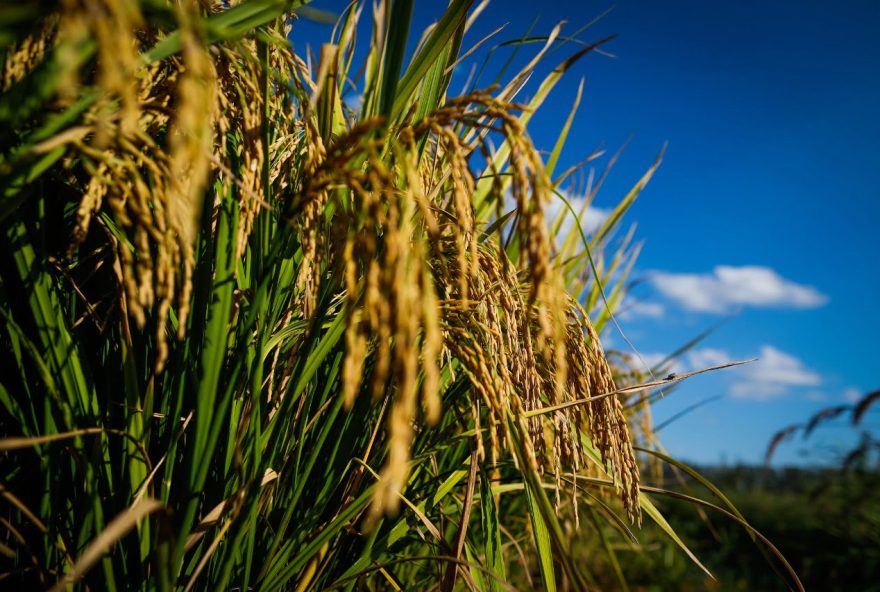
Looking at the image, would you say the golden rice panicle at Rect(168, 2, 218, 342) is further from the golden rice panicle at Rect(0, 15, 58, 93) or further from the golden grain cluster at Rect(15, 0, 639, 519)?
the golden rice panicle at Rect(0, 15, 58, 93)

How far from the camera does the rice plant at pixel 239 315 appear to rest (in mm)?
570

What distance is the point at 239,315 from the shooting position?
2.86 ft

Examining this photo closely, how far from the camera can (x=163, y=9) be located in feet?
1.86

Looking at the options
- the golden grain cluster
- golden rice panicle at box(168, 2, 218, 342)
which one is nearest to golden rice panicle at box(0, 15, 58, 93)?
the golden grain cluster

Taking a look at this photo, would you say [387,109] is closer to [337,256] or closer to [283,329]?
[337,256]

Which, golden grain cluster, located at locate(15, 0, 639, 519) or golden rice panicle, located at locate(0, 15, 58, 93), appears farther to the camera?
golden rice panicle, located at locate(0, 15, 58, 93)

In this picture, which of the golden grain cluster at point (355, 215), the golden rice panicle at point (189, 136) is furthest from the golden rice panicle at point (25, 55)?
the golden rice panicle at point (189, 136)

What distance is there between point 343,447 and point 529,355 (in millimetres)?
394

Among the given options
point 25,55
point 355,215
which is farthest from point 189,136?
point 25,55

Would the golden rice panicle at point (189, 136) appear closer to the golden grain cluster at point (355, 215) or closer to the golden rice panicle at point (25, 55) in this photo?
the golden grain cluster at point (355, 215)

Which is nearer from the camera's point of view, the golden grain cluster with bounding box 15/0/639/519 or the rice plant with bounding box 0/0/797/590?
the golden grain cluster with bounding box 15/0/639/519

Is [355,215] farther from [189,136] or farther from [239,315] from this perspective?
[239,315]

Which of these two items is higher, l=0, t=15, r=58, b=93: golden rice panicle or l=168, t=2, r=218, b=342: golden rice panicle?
l=0, t=15, r=58, b=93: golden rice panicle

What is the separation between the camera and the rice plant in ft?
1.87
